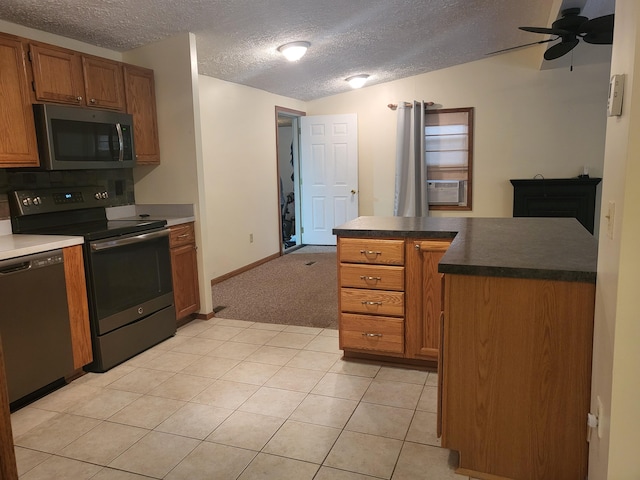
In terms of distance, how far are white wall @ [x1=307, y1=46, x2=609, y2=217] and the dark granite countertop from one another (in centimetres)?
334

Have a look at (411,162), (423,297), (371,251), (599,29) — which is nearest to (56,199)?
(371,251)

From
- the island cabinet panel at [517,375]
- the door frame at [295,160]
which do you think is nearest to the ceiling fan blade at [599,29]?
the island cabinet panel at [517,375]

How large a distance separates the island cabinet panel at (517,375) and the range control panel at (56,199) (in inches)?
108

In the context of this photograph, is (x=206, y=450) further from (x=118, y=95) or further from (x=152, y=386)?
(x=118, y=95)

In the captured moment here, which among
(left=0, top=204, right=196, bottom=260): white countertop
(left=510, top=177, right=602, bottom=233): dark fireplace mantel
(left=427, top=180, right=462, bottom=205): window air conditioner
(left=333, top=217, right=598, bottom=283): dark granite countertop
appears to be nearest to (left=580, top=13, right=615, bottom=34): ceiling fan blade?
(left=333, top=217, right=598, bottom=283): dark granite countertop

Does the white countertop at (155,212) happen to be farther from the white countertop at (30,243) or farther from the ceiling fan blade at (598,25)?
the ceiling fan blade at (598,25)

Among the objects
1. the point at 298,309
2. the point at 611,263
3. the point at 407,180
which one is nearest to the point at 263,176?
the point at 407,180

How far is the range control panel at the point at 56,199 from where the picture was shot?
3021mm

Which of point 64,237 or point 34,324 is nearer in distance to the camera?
point 34,324

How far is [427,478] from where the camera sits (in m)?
1.87

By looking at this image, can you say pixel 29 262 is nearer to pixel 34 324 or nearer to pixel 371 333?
pixel 34 324

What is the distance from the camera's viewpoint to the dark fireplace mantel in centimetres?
557

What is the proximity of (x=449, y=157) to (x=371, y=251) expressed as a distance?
12.9ft

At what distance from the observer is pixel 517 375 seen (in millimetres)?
1762
